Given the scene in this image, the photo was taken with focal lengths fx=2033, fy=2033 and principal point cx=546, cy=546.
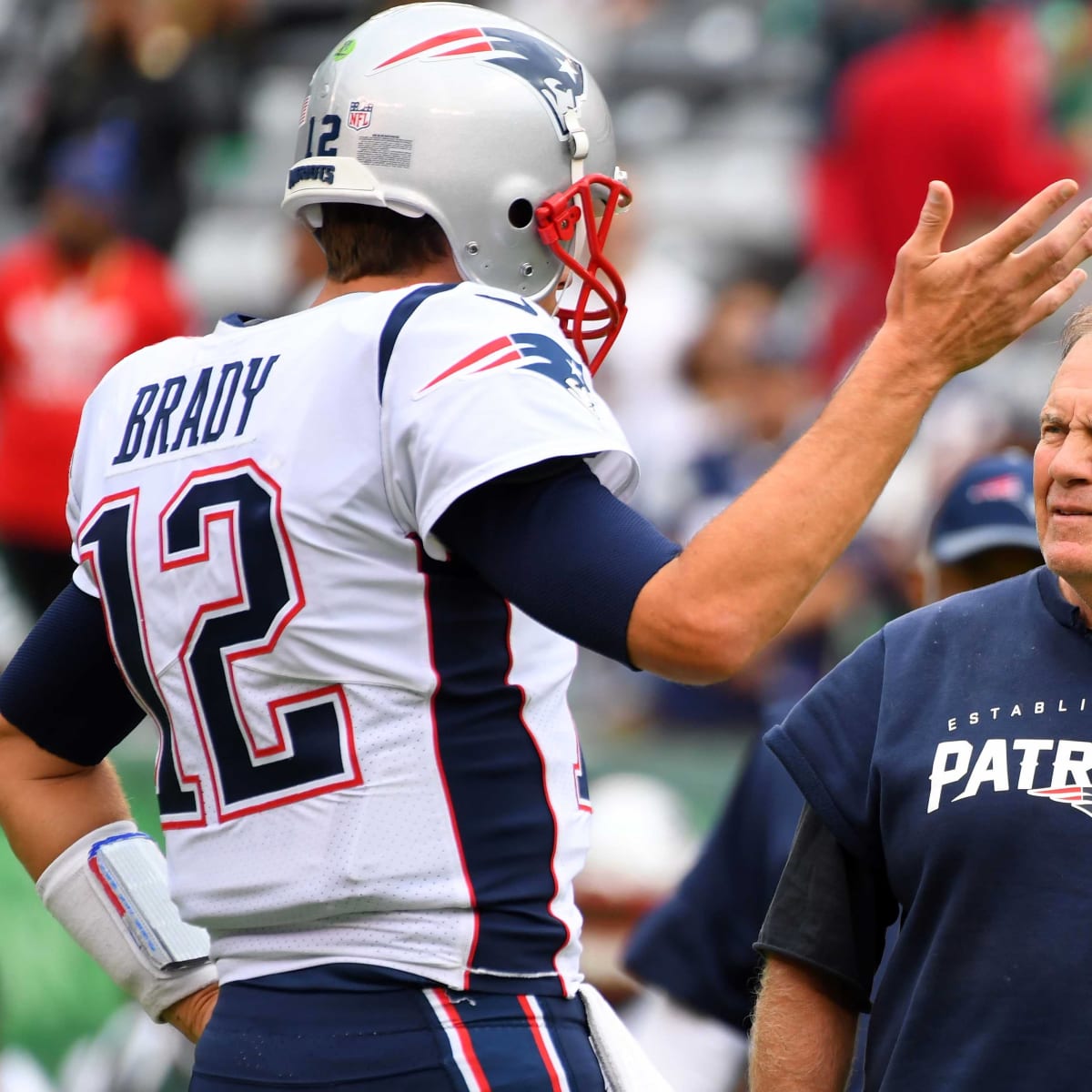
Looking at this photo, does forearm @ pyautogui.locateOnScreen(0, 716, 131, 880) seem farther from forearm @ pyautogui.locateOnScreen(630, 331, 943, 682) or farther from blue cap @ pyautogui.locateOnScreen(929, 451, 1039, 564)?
blue cap @ pyautogui.locateOnScreen(929, 451, 1039, 564)

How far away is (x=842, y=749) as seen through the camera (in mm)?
2711

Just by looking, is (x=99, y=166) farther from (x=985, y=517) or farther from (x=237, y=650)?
(x=237, y=650)

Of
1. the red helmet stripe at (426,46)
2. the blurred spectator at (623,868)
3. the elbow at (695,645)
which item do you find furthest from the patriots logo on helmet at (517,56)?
the blurred spectator at (623,868)

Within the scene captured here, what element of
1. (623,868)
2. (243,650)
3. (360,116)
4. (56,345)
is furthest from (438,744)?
(56,345)

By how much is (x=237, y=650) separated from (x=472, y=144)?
2.36 ft

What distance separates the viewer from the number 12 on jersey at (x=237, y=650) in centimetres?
240

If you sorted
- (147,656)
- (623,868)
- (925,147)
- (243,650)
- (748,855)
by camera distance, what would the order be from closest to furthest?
(243,650)
(147,656)
(748,855)
(623,868)
(925,147)

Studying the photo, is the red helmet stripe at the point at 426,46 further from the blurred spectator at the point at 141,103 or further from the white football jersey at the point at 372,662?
the blurred spectator at the point at 141,103

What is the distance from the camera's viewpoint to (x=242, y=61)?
11.1 m

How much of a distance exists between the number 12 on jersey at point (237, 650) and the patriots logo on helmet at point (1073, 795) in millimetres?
853

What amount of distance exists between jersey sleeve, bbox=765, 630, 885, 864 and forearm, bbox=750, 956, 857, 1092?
21cm

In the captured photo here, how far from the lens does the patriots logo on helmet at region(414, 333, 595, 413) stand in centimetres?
231

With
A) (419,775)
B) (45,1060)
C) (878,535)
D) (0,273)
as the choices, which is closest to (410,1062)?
(419,775)

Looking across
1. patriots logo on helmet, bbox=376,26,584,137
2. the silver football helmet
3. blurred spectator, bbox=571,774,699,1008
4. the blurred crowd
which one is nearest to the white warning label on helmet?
the silver football helmet
